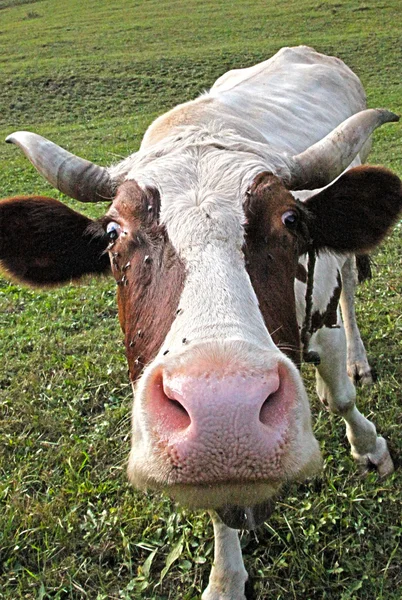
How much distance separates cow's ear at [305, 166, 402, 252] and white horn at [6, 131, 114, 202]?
105 cm

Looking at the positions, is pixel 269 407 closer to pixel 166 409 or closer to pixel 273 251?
pixel 166 409

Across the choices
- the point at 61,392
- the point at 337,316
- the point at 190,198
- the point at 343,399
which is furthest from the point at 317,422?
the point at 190,198

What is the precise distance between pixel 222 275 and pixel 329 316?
6.30 ft

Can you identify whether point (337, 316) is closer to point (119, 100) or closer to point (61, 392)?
Answer: point (61, 392)

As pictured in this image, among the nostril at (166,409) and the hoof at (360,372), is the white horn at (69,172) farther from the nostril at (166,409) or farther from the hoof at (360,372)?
the hoof at (360,372)

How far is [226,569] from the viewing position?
311 centimetres

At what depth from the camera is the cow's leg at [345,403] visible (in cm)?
377

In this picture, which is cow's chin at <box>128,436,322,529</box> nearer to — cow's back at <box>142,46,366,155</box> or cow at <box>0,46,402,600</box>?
cow at <box>0,46,402,600</box>

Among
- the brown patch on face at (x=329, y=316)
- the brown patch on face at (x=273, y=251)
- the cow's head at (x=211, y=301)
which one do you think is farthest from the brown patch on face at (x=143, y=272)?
the brown patch on face at (x=329, y=316)

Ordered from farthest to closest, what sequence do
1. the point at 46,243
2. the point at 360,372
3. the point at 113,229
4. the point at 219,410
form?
the point at 360,372 < the point at 46,243 < the point at 113,229 < the point at 219,410

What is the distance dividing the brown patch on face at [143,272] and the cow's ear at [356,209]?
3.28 feet

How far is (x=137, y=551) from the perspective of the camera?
338cm

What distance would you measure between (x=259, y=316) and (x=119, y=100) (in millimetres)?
26052

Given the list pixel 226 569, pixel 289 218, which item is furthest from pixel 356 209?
pixel 226 569
